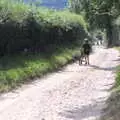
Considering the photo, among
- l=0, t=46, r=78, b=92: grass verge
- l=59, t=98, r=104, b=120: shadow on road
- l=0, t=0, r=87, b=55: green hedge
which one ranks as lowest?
l=59, t=98, r=104, b=120: shadow on road

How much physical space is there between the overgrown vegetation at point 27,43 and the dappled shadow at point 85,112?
4294mm

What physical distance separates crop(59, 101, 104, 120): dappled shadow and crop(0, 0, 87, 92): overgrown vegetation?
4294 millimetres

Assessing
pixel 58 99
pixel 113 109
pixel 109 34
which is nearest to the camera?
pixel 113 109

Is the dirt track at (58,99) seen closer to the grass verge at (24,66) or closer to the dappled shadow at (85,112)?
the dappled shadow at (85,112)

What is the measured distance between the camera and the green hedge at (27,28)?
2406 cm

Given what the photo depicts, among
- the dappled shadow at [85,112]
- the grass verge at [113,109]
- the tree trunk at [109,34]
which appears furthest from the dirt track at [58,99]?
the tree trunk at [109,34]

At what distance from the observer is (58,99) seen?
1655cm

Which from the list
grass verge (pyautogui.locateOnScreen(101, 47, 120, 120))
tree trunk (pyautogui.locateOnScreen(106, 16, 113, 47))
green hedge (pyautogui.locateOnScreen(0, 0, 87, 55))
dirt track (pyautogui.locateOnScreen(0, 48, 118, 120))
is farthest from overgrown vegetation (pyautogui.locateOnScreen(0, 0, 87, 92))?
tree trunk (pyautogui.locateOnScreen(106, 16, 113, 47))

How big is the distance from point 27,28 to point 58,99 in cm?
1071

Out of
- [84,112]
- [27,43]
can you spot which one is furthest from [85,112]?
[27,43]

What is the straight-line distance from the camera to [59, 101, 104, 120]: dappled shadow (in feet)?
44.1

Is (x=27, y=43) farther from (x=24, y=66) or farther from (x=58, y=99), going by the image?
(x=58, y=99)

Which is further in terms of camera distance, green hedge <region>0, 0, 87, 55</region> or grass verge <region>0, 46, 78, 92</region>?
green hedge <region>0, 0, 87, 55</region>

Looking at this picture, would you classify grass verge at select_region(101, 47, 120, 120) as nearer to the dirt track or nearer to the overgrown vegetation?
the dirt track
